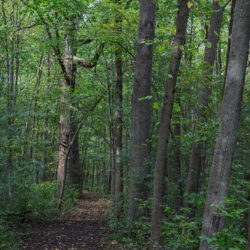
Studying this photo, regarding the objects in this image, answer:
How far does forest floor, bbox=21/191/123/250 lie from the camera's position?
20.2 feet

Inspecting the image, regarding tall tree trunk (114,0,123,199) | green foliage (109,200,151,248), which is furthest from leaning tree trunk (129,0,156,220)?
tall tree trunk (114,0,123,199)

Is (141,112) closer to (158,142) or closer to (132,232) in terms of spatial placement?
(158,142)

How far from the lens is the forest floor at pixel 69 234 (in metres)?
6.17

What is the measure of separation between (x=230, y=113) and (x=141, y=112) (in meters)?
3.75

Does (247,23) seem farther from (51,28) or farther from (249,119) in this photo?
(51,28)

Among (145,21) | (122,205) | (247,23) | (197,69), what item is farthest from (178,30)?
(122,205)

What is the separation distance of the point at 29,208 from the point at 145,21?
640 cm

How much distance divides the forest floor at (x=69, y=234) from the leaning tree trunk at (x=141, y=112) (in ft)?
3.73

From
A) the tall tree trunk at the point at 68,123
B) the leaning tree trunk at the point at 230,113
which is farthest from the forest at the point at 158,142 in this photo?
the tall tree trunk at the point at 68,123

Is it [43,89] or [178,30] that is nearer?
[178,30]

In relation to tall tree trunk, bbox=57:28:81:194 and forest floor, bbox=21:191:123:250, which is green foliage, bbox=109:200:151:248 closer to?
forest floor, bbox=21:191:123:250

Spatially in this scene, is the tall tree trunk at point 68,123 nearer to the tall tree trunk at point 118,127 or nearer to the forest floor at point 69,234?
the tall tree trunk at point 118,127

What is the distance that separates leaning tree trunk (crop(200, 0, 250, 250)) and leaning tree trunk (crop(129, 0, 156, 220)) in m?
3.18

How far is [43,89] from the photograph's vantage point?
10359 millimetres
